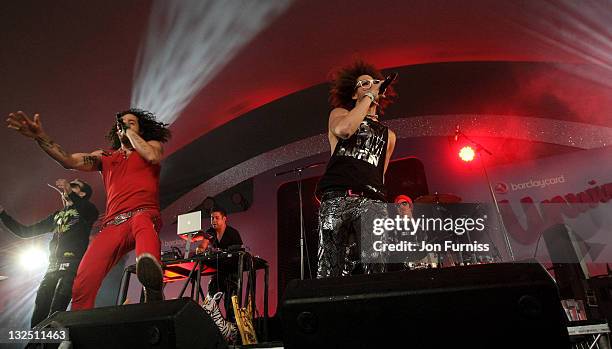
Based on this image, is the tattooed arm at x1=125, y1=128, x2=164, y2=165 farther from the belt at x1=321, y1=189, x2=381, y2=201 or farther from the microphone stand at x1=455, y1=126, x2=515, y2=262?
the microphone stand at x1=455, y1=126, x2=515, y2=262

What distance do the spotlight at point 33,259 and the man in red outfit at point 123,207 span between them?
5566 mm

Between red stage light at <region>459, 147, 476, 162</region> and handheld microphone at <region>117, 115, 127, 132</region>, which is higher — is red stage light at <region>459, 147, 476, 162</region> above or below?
above

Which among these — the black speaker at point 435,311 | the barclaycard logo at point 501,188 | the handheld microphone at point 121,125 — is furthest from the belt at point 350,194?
the barclaycard logo at point 501,188

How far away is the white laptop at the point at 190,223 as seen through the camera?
209 inches

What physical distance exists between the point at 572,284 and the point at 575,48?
119 inches

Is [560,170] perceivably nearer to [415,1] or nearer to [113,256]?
[415,1]

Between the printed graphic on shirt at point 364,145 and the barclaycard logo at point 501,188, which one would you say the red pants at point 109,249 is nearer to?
the printed graphic on shirt at point 364,145

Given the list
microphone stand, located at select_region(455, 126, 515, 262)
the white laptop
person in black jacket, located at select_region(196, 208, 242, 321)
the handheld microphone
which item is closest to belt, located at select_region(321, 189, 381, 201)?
the handheld microphone

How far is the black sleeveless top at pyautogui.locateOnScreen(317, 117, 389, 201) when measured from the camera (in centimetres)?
210

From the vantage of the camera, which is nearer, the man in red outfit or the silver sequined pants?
the silver sequined pants

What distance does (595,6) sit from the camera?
4.77 m

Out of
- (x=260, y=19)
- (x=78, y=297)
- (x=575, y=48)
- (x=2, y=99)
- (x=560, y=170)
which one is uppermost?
(x=260, y=19)

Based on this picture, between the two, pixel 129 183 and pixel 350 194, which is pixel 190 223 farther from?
pixel 350 194

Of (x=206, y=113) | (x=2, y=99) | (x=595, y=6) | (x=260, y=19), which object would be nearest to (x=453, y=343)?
(x=260, y=19)
